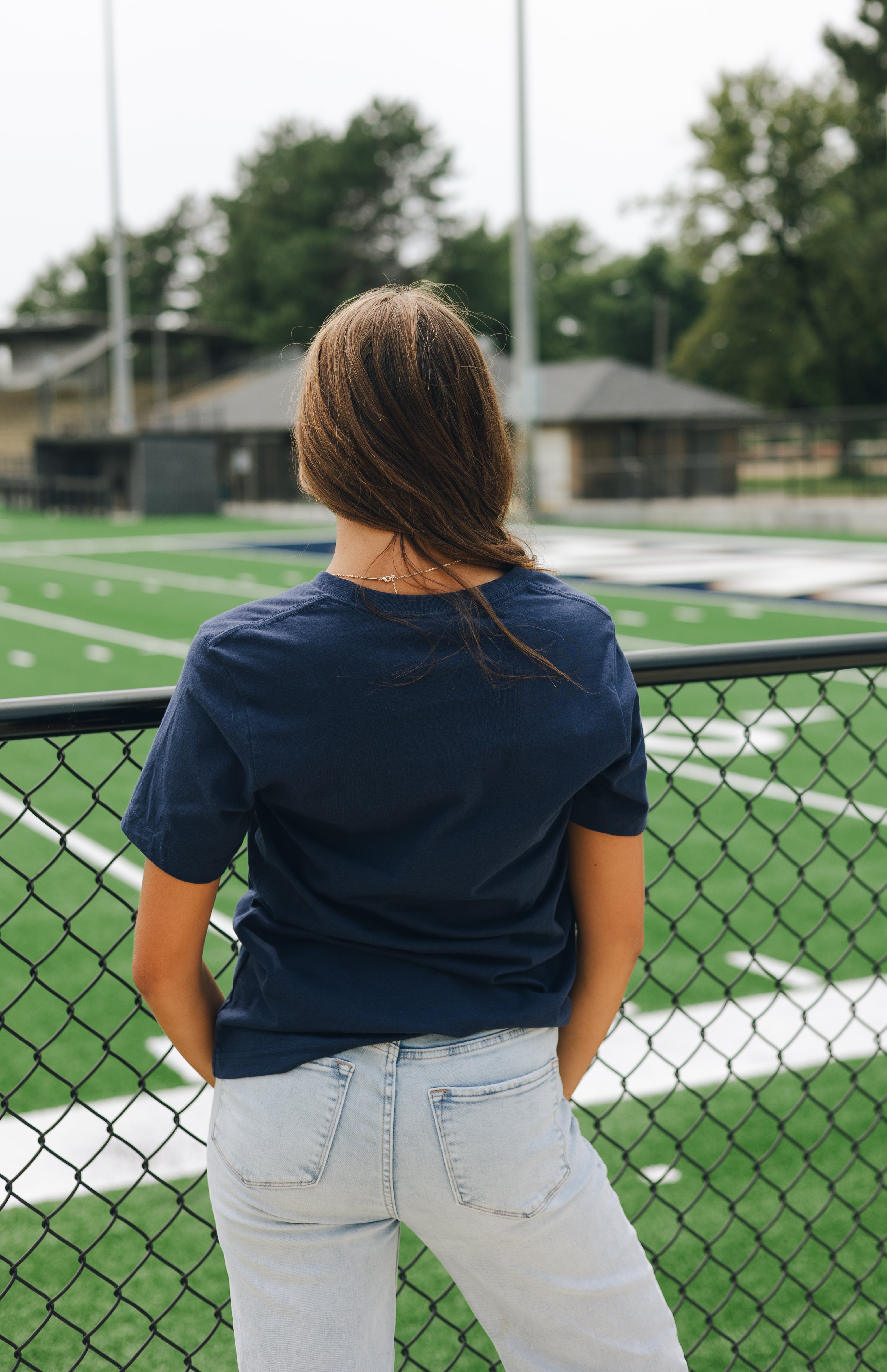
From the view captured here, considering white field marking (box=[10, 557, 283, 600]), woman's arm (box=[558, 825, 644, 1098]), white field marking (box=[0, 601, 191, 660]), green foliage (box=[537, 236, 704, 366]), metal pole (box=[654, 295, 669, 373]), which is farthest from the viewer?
green foliage (box=[537, 236, 704, 366])

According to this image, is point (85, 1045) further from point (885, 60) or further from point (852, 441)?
point (885, 60)

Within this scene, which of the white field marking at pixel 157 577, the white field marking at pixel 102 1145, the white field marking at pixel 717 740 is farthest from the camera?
the white field marking at pixel 157 577

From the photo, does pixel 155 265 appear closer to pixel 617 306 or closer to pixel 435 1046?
pixel 617 306

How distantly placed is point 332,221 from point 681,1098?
6616 cm

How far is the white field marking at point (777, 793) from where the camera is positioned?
677cm

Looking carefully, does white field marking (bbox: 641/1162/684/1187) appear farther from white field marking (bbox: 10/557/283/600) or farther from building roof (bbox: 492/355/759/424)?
building roof (bbox: 492/355/759/424)

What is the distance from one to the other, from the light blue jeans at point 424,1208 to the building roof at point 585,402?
39.5 metres

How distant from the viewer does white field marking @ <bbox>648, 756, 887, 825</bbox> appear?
6.77 m

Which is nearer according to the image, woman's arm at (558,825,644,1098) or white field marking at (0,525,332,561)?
woman's arm at (558,825,644,1098)

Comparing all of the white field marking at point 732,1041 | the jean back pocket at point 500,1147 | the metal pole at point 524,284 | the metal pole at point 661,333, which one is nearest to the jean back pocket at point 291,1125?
the jean back pocket at point 500,1147

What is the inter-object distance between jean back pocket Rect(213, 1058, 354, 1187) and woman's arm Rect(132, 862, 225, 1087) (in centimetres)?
11

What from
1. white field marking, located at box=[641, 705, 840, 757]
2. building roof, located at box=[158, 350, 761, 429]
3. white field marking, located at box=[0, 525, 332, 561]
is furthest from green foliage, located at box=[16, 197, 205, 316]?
white field marking, located at box=[641, 705, 840, 757]

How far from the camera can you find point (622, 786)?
61.5 inches

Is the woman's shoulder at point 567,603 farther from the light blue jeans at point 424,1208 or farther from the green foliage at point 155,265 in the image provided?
the green foliage at point 155,265
